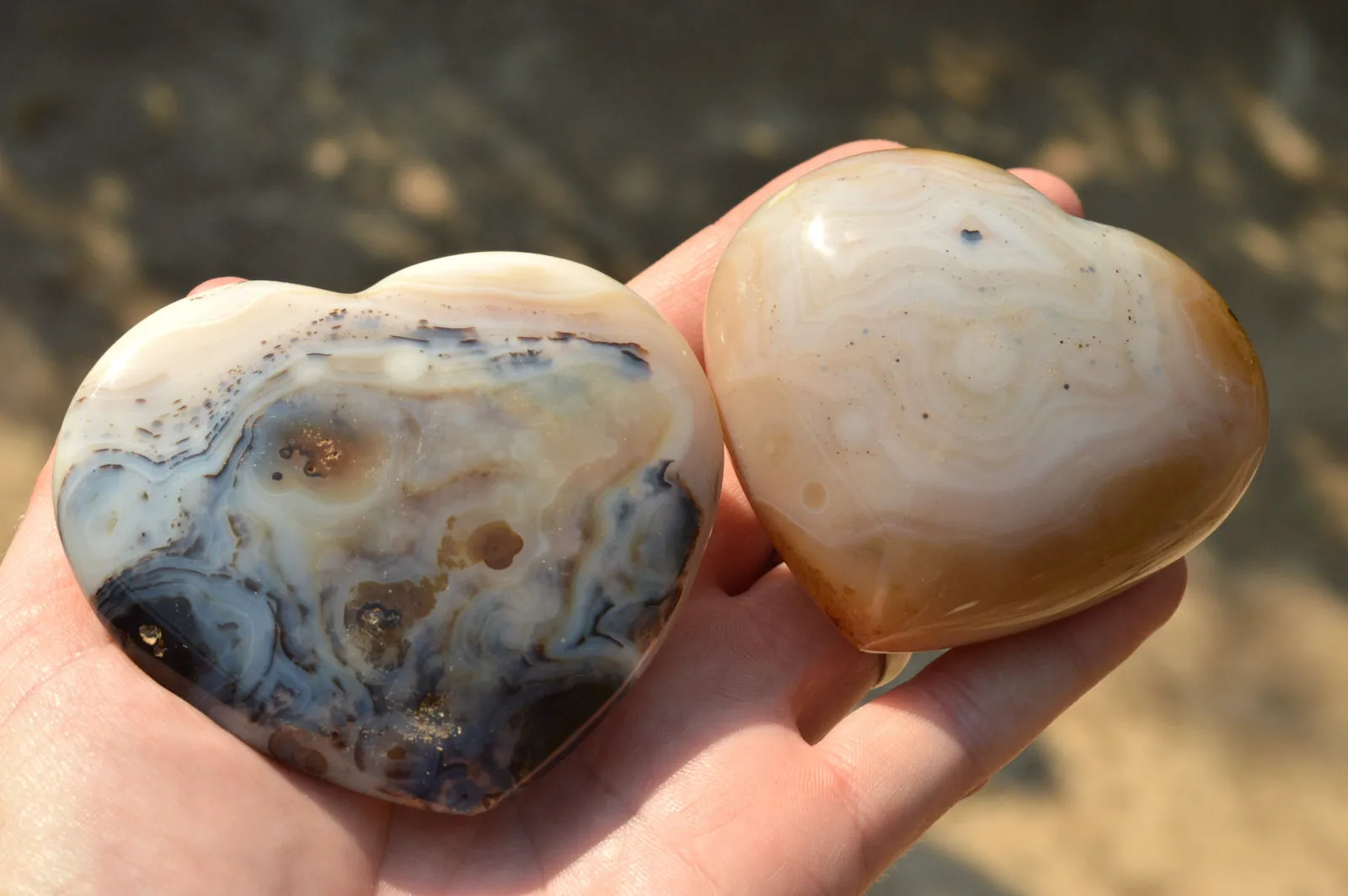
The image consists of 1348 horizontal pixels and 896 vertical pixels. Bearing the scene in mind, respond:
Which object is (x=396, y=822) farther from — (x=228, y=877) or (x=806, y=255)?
(x=806, y=255)

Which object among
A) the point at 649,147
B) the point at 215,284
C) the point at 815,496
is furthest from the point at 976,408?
the point at 649,147

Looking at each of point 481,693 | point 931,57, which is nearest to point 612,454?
point 481,693

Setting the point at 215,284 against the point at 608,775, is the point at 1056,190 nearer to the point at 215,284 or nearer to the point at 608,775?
the point at 608,775

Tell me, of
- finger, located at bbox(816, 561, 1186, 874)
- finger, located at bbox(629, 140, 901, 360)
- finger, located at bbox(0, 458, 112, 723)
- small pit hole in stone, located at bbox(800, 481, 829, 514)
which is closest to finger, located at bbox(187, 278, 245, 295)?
finger, located at bbox(0, 458, 112, 723)

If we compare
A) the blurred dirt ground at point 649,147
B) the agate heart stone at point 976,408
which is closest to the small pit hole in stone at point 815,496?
the agate heart stone at point 976,408

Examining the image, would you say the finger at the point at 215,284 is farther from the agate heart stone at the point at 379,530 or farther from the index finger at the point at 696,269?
the index finger at the point at 696,269
